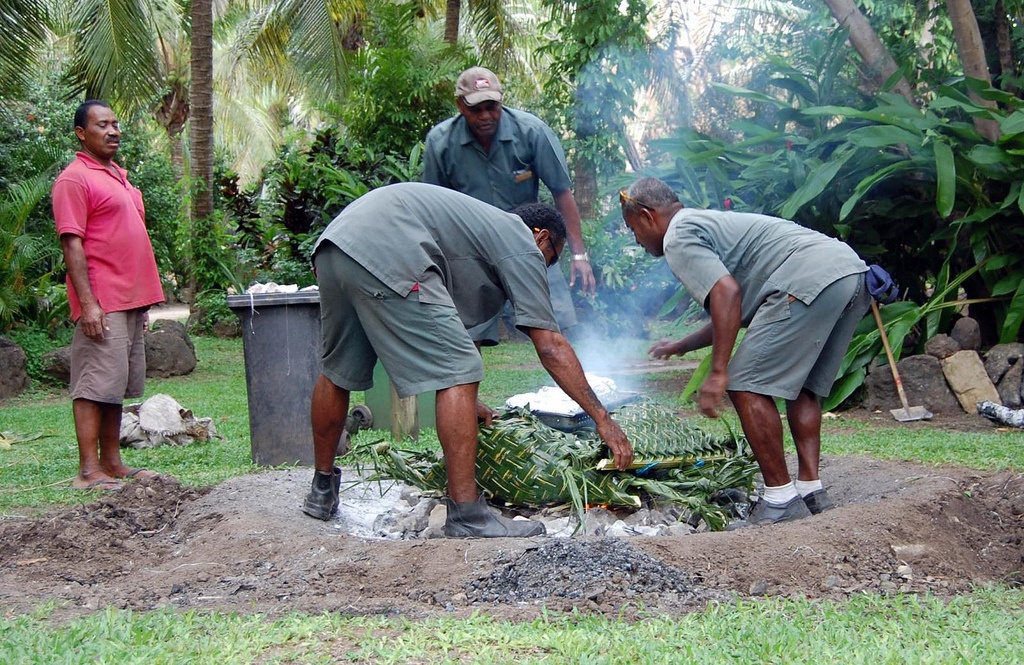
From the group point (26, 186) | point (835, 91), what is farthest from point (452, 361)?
point (26, 186)

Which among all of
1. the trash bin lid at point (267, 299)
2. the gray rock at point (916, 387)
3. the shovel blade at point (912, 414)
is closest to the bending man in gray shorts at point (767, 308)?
the trash bin lid at point (267, 299)

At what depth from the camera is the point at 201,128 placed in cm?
1476

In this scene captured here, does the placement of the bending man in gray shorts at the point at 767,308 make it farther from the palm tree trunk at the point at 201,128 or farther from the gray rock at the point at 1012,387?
the palm tree trunk at the point at 201,128

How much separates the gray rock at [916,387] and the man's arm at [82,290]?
18.0 ft

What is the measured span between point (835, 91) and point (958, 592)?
240 inches

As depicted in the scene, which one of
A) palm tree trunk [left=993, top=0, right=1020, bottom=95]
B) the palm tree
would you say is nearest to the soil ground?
palm tree trunk [left=993, top=0, right=1020, bottom=95]

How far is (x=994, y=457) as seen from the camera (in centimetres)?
561

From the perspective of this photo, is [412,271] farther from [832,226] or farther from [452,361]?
[832,226]

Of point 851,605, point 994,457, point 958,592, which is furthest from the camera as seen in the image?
point 994,457

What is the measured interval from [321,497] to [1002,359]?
17.7 feet

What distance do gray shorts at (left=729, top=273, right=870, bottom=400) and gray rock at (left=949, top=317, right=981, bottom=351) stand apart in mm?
4099

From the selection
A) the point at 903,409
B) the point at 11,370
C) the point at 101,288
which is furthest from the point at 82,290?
the point at 11,370

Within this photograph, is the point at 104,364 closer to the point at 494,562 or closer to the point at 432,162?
the point at 432,162

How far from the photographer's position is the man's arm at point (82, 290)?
17.8 ft
